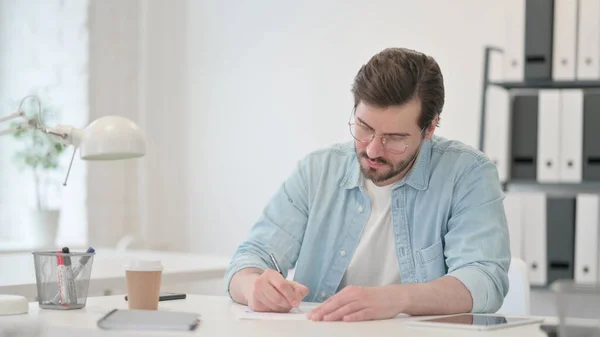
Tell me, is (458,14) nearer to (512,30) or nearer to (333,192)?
(512,30)

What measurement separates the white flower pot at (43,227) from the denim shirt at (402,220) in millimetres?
2031

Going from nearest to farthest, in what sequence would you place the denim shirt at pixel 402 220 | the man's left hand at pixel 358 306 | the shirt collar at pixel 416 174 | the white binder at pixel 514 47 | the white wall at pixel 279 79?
the man's left hand at pixel 358 306, the denim shirt at pixel 402 220, the shirt collar at pixel 416 174, the white binder at pixel 514 47, the white wall at pixel 279 79

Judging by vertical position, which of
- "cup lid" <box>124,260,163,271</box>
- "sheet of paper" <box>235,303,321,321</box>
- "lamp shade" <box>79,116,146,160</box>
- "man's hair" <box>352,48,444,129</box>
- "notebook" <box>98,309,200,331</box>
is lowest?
"sheet of paper" <box>235,303,321,321</box>

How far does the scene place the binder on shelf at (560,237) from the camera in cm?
307

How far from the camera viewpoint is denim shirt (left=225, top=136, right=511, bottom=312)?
1.78m

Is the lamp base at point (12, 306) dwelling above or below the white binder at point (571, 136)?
below

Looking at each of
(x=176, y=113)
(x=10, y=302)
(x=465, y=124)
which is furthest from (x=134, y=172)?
(x=10, y=302)

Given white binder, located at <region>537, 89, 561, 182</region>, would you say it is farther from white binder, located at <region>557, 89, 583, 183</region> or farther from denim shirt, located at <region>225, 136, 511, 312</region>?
denim shirt, located at <region>225, 136, 511, 312</region>

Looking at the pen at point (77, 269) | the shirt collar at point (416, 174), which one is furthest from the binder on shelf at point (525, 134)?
the pen at point (77, 269)

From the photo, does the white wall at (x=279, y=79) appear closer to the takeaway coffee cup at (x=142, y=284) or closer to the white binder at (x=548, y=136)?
the white binder at (x=548, y=136)

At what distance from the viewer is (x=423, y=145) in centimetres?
193

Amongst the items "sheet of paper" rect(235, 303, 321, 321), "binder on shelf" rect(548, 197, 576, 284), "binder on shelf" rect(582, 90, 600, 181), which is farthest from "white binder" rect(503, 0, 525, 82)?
"sheet of paper" rect(235, 303, 321, 321)

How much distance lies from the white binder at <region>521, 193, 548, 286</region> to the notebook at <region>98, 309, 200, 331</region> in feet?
6.57

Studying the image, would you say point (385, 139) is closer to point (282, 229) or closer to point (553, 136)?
point (282, 229)
